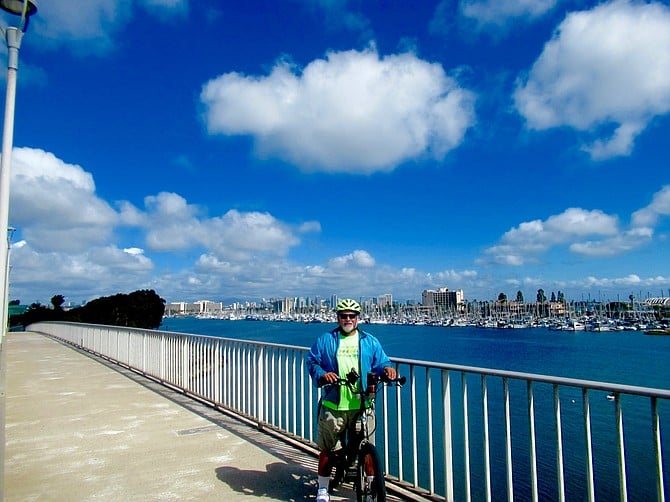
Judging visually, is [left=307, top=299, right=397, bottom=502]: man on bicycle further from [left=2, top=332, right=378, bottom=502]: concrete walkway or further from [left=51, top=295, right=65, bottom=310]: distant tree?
[left=51, top=295, right=65, bottom=310]: distant tree

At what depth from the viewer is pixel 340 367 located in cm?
348

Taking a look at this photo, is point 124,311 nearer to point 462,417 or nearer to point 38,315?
point 38,315

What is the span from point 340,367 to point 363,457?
63cm

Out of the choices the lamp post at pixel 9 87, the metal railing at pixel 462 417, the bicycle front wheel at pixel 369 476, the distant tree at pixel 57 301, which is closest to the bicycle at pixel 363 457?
the bicycle front wheel at pixel 369 476

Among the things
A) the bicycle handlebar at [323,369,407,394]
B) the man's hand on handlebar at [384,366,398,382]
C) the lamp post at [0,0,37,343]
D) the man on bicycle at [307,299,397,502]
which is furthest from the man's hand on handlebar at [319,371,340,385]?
the lamp post at [0,0,37,343]

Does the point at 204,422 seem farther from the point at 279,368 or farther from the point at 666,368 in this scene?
the point at 666,368

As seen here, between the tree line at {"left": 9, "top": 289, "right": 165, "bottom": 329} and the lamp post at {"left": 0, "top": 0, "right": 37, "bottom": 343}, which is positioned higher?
the lamp post at {"left": 0, "top": 0, "right": 37, "bottom": 343}

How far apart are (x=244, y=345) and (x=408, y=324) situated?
137143mm

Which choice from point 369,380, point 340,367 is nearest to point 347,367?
point 340,367

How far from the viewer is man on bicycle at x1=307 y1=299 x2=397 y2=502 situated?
3.47 m

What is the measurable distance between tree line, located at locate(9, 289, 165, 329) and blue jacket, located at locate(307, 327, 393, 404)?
55.7 m

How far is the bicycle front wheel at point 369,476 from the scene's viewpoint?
10.6 feet

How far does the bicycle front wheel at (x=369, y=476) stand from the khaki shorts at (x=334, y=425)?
0.19 meters

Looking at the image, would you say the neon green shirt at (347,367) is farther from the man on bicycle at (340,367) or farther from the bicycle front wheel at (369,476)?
the bicycle front wheel at (369,476)
